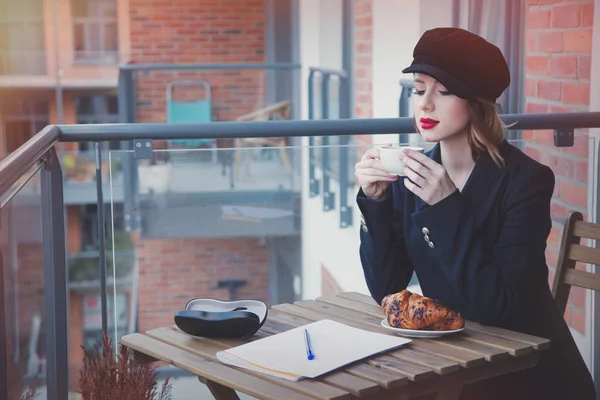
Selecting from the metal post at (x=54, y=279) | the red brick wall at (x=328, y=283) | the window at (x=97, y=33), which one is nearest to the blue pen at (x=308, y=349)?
the metal post at (x=54, y=279)

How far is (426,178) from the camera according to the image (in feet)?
5.10

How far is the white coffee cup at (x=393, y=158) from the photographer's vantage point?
1571 millimetres

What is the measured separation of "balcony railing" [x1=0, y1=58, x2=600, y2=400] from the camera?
2078 millimetres

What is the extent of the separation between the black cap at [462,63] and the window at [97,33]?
11.5 m

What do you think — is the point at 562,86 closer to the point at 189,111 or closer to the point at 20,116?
the point at 189,111

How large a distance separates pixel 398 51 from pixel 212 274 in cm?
214

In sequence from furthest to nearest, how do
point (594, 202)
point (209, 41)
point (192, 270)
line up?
1. point (209, 41)
2. point (192, 270)
3. point (594, 202)

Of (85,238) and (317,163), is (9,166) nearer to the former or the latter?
(317,163)

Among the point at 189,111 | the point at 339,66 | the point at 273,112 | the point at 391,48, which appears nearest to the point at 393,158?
the point at 391,48

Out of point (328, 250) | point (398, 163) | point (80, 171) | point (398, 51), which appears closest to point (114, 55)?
point (80, 171)

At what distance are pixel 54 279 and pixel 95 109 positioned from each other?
11.2m

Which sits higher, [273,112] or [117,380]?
[273,112]

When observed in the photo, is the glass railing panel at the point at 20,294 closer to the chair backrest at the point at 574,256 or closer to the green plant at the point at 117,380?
the green plant at the point at 117,380

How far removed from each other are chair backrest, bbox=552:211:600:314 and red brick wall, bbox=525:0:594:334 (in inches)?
17.8
